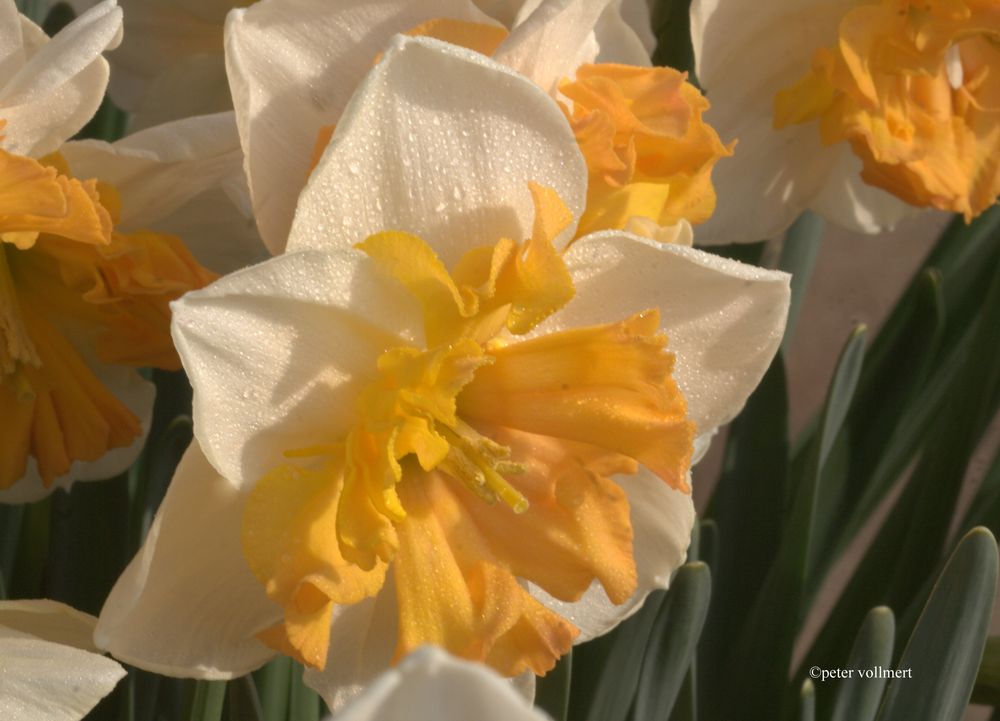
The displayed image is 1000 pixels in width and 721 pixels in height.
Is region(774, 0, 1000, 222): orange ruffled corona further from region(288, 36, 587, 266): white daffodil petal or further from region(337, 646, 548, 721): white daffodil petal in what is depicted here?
region(337, 646, 548, 721): white daffodil petal

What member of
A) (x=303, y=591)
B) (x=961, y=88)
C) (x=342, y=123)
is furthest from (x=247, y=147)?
(x=961, y=88)

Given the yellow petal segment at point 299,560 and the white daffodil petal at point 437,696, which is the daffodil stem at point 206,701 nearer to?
the yellow petal segment at point 299,560

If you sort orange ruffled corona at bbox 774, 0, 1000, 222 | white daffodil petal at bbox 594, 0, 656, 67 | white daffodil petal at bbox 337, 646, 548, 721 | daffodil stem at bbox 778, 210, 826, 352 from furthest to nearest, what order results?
daffodil stem at bbox 778, 210, 826, 352 → orange ruffled corona at bbox 774, 0, 1000, 222 → white daffodil petal at bbox 594, 0, 656, 67 → white daffodil petal at bbox 337, 646, 548, 721

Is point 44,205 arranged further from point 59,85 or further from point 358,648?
point 358,648

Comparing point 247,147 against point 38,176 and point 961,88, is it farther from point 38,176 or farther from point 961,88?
point 961,88

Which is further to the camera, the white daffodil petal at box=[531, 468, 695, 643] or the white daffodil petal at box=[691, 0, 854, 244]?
the white daffodil petal at box=[691, 0, 854, 244]

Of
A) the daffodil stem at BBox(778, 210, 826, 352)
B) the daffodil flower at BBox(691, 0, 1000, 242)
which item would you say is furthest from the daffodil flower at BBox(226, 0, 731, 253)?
the daffodil stem at BBox(778, 210, 826, 352)

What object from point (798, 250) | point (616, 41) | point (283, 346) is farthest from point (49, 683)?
point (798, 250)

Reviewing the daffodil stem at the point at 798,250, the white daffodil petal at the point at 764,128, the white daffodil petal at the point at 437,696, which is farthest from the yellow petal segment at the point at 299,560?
the daffodil stem at the point at 798,250
